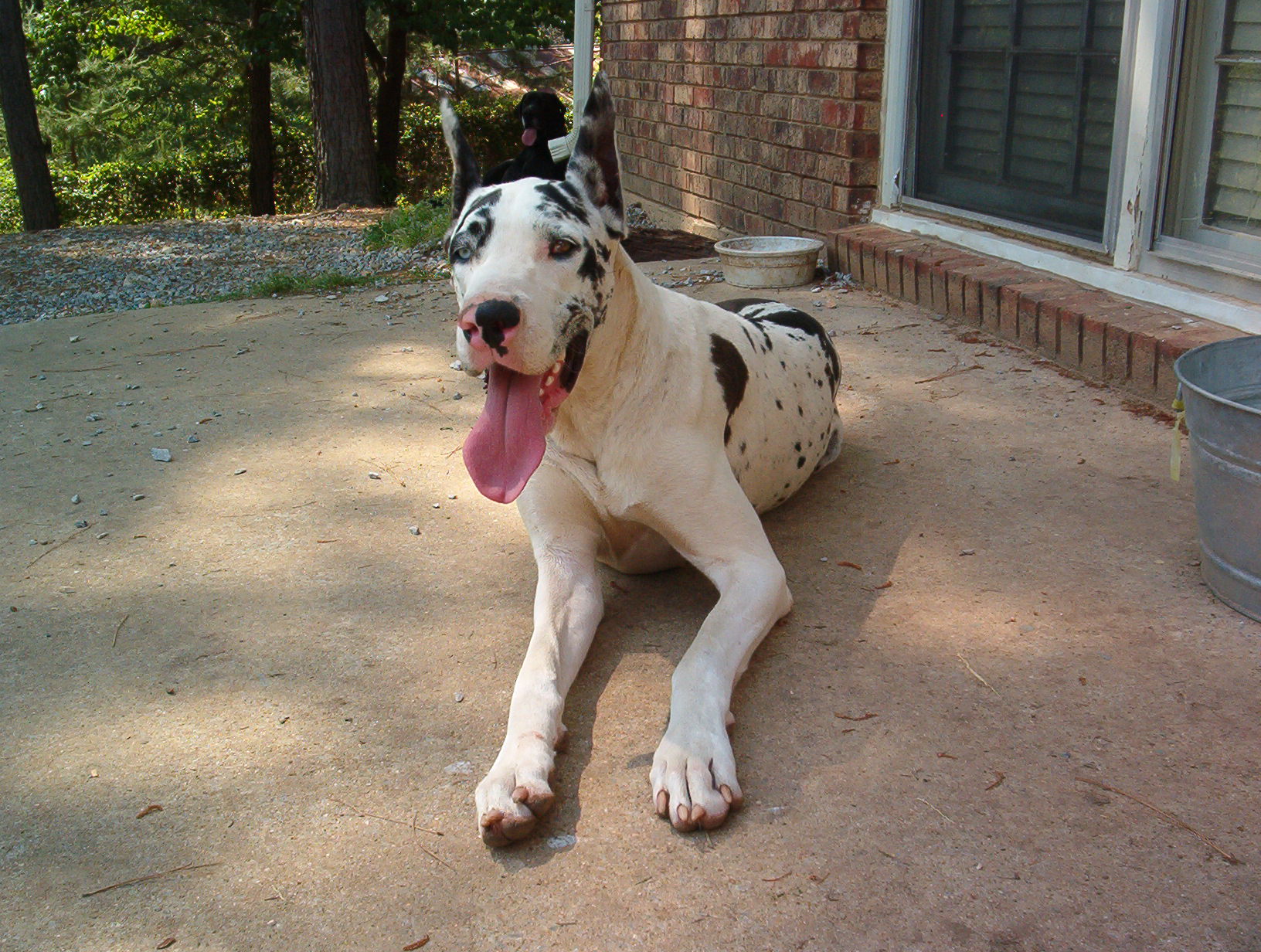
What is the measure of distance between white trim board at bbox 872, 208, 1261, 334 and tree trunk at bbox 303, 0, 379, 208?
→ 968cm

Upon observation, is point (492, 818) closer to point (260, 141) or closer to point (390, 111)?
point (390, 111)

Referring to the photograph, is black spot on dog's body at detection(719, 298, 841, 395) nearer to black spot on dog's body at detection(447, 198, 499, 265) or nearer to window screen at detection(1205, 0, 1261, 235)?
black spot on dog's body at detection(447, 198, 499, 265)

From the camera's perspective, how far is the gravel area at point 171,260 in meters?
9.89

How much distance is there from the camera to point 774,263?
6867mm

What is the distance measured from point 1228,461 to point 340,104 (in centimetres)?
1366

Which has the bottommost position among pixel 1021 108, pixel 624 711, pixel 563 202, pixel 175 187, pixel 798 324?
pixel 624 711

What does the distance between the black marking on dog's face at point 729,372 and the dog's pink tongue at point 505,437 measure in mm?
778

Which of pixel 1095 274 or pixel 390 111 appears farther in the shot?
pixel 390 111

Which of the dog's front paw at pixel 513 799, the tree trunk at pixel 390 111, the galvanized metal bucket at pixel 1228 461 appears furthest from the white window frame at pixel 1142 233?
the tree trunk at pixel 390 111

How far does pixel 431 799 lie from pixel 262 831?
0.37 meters

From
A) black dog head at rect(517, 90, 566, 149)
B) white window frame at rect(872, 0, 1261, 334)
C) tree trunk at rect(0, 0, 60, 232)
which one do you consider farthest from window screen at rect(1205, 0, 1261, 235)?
tree trunk at rect(0, 0, 60, 232)

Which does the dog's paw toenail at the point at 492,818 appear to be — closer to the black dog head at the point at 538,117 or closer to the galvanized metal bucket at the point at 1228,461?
the galvanized metal bucket at the point at 1228,461

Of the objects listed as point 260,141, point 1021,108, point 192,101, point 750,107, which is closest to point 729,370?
point 1021,108

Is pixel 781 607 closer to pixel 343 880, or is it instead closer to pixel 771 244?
pixel 343 880
